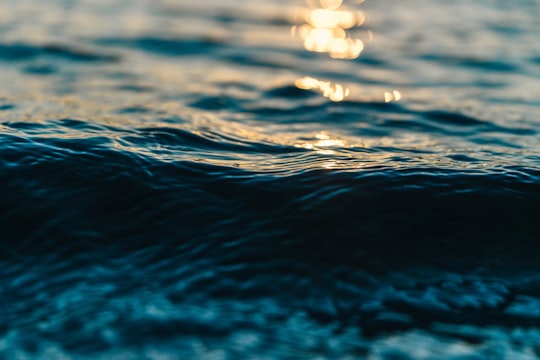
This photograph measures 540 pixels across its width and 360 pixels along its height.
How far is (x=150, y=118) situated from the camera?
6.50 meters

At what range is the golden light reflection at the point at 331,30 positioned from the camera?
9.97 metres

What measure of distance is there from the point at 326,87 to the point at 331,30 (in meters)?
3.20

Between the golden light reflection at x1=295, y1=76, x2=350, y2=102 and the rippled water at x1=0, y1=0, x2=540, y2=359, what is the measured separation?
0.14 ft

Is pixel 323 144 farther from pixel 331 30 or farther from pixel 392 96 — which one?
pixel 331 30

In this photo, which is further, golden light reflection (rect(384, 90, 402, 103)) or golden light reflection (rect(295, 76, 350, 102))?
golden light reflection (rect(295, 76, 350, 102))

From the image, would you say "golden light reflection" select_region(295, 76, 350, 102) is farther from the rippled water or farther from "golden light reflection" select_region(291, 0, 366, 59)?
"golden light reflection" select_region(291, 0, 366, 59)

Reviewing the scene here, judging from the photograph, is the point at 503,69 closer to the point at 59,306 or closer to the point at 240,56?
the point at 240,56

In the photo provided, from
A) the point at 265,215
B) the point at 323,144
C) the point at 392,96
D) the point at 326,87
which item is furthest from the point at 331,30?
the point at 265,215

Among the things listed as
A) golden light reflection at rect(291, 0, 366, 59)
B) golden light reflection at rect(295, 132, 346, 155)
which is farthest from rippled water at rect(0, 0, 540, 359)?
golden light reflection at rect(291, 0, 366, 59)

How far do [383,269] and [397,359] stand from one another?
2.85 feet

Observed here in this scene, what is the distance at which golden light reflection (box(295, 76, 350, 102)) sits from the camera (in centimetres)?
788

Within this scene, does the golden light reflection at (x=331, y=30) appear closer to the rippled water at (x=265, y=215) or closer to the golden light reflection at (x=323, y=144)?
the rippled water at (x=265, y=215)

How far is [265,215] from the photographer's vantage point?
4672 millimetres

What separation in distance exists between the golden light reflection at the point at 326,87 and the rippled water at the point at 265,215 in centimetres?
4
